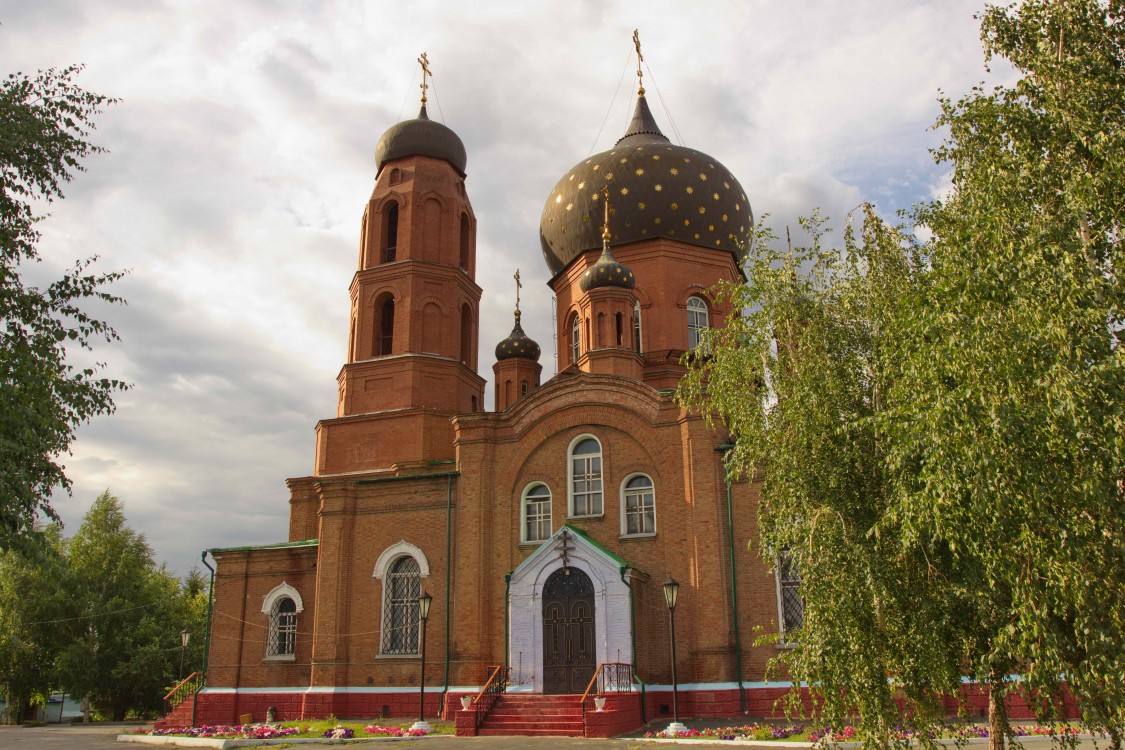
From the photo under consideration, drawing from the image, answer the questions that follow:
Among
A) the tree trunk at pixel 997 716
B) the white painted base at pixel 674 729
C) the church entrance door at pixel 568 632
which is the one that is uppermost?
the church entrance door at pixel 568 632

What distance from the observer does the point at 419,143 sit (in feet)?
84.4

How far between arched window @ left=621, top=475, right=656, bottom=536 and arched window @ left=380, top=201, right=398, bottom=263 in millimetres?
10131

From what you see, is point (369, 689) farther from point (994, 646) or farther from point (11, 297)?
point (994, 646)

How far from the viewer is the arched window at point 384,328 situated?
24.5m

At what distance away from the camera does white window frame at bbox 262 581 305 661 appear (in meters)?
21.1

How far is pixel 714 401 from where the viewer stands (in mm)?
11359

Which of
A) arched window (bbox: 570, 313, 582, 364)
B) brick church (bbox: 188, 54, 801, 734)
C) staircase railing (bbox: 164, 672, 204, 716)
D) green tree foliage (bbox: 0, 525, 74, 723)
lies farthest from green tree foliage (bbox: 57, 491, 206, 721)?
arched window (bbox: 570, 313, 582, 364)

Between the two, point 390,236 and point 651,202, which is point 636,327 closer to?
point 651,202

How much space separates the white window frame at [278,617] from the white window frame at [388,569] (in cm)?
233

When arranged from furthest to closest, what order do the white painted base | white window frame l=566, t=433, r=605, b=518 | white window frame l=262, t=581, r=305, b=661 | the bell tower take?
the bell tower, white window frame l=262, t=581, r=305, b=661, white window frame l=566, t=433, r=605, b=518, the white painted base

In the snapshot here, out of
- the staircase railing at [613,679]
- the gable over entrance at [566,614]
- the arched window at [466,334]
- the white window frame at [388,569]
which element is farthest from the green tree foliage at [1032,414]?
the arched window at [466,334]

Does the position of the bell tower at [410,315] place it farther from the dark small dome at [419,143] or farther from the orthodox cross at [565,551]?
the orthodox cross at [565,551]

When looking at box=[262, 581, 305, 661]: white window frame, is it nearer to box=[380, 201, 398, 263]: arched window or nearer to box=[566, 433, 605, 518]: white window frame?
box=[566, 433, 605, 518]: white window frame

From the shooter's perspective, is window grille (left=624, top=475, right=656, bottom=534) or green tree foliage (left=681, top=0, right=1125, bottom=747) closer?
green tree foliage (left=681, top=0, right=1125, bottom=747)
